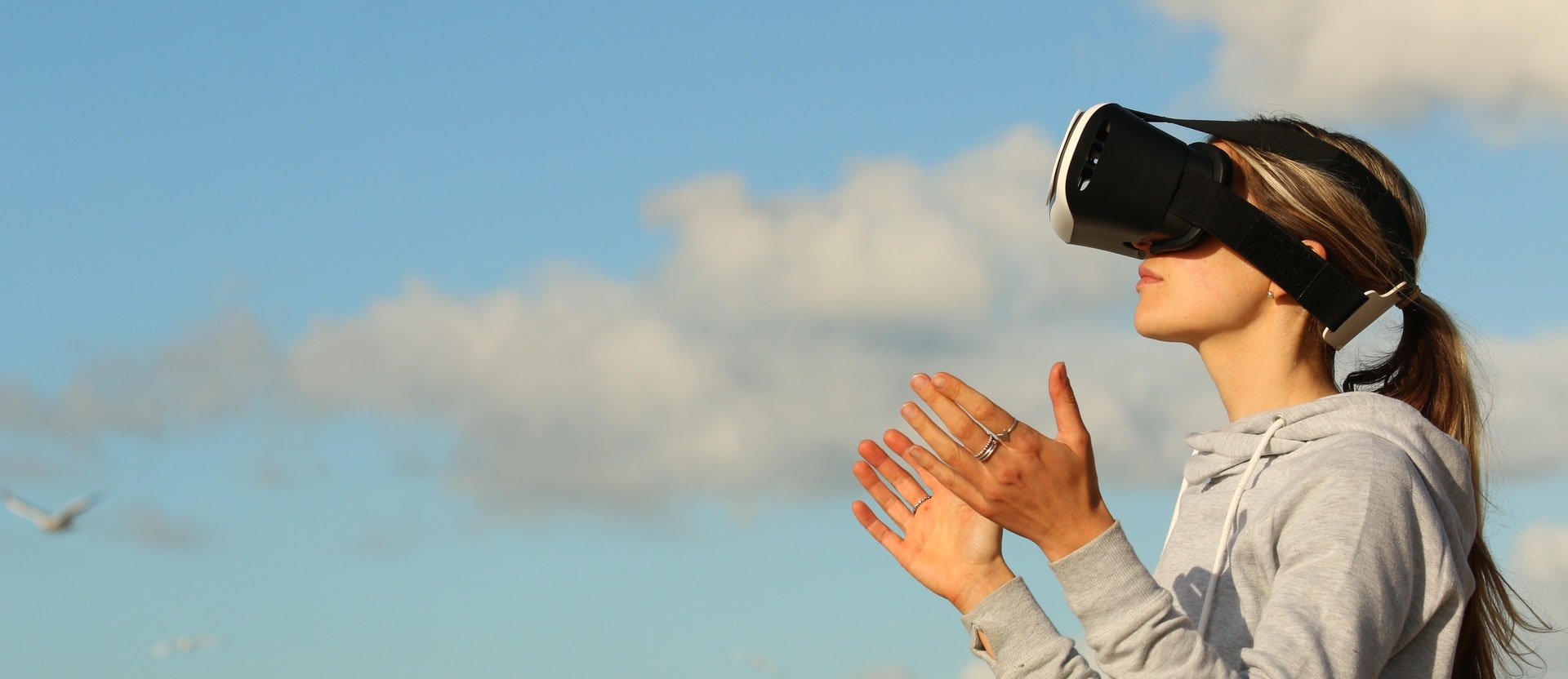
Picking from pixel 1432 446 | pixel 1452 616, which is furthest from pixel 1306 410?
pixel 1452 616

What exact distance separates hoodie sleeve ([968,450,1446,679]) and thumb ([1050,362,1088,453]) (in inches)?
9.1

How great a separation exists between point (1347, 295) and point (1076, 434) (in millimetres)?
1452

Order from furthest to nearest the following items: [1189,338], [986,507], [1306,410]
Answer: [1189,338], [1306,410], [986,507]

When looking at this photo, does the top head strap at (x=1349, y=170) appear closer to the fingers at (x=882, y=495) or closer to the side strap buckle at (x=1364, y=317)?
the side strap buckle at (x=1364, y=317)

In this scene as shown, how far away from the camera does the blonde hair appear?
482cm

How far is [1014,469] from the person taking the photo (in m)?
3.69

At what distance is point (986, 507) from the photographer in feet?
12.4

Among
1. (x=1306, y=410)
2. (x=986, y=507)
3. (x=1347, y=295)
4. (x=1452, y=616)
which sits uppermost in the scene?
(x=1347, y=295)

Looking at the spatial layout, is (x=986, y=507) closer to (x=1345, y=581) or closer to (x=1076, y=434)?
(x=1076, y=434)

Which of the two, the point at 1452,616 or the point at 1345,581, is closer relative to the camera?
the point at 1345,581

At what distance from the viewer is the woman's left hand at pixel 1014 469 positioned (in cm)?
369

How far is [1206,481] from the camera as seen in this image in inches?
197

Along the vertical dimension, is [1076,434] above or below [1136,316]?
below

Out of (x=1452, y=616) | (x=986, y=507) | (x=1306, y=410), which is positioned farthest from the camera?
(x=1306, y=410)
